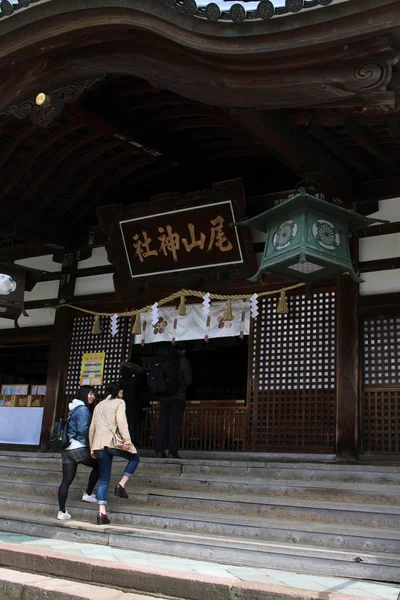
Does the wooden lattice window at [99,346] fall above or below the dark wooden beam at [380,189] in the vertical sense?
below

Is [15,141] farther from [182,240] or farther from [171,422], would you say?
[171,422]

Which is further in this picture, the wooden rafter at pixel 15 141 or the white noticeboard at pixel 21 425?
the white noticeboard at pixel 21 425

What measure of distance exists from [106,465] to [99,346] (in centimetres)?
484

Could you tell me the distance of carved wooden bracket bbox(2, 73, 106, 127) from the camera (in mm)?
7879

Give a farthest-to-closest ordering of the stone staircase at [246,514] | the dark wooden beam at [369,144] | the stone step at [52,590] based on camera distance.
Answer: the dark wooden beam at [369,144], the stone staircase at [246,514], the stone step at [52,590]

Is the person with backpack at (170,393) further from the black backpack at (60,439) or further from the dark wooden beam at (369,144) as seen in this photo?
the dark wooden beam at (369,144)

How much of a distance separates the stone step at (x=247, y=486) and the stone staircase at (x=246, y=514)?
12mm

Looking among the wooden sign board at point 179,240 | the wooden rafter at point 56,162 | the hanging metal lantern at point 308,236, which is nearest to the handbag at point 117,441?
the hanging metal lantern at point 308,236

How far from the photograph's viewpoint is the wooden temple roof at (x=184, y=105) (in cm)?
635

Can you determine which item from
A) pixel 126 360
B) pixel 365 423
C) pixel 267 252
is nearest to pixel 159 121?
pixel 267 252

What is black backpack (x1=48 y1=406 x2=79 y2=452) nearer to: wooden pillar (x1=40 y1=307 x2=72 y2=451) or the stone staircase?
the stone staircase

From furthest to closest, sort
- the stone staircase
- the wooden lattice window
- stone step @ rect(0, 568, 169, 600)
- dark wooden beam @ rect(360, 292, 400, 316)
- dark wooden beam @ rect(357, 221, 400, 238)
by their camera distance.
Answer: the wooden lattice window → dark wooden beam @ rect(357, 221, 400, 238) → dark wooden beam @ rect(360, 292, 400, 316) → the stone staircase → stone step @ rect(0, 568, 169, 600)

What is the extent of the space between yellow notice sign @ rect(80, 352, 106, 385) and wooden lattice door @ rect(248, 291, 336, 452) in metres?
3.14

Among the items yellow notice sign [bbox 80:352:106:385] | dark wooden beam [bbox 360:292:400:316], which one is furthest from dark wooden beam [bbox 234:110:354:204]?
yellow notice sign [bbox 80:352:106:385]
